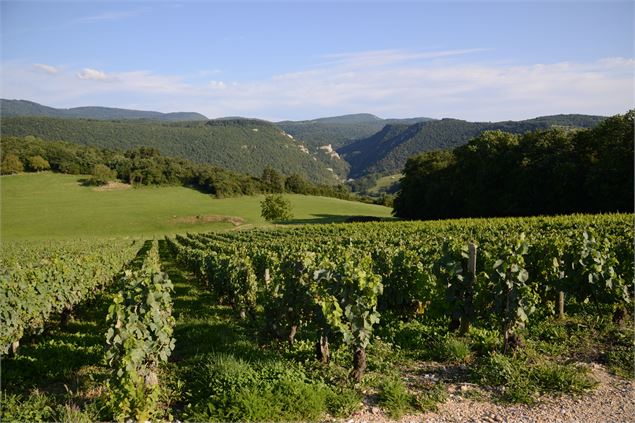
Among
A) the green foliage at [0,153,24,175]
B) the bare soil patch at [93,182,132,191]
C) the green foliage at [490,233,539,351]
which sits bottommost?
the green foliage at [490,233,539,351]

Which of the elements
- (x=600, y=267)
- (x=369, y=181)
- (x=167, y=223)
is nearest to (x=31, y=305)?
Result: (x=600, y=267)

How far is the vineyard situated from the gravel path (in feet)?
0.58

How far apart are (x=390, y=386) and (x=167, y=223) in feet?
211

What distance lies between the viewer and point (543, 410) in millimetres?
5379

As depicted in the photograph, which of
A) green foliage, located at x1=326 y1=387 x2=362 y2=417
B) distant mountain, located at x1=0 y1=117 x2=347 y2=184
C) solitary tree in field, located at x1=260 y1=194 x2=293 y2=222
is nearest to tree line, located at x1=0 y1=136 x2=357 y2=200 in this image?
solitary tree in field, located at x1=260 y1=194 x2=293 y2=222

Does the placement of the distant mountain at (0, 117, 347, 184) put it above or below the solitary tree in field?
above

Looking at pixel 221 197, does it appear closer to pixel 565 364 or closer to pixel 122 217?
pixel 122 217

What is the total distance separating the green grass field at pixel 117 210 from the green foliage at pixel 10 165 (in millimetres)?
2756

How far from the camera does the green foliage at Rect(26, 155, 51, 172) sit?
87.4m

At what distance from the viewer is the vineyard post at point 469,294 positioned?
813 cm

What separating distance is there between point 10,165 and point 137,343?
327ft

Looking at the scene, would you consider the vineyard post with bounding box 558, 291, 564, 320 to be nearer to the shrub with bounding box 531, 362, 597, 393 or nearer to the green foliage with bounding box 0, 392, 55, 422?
the shrub with bounding box 531, 362, 597, 393

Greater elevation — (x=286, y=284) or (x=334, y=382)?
(x=286, y=284)

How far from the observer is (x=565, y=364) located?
6684 millimetres
